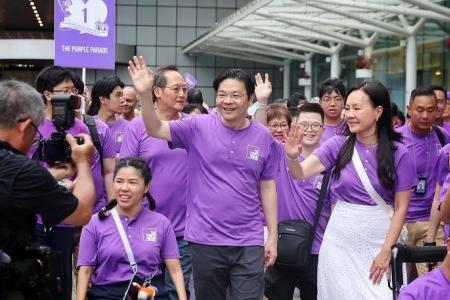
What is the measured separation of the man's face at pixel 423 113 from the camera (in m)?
7.64

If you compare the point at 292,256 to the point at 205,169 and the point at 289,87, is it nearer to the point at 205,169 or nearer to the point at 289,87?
the point at 205,169

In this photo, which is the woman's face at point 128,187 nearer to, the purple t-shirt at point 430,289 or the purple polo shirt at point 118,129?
the purple polo shirt at point 118,129

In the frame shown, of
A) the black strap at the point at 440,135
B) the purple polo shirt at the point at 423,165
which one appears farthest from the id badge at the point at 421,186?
the black strap at the point at 440,135

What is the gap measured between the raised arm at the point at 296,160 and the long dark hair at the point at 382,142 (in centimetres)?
14

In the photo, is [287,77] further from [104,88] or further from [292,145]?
[292,145]

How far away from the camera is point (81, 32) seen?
33.1ft

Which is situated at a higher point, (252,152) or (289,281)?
(252,152)

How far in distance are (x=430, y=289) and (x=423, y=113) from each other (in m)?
3.93

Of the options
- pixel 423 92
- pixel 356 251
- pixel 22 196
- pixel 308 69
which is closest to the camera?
pixel 22 196

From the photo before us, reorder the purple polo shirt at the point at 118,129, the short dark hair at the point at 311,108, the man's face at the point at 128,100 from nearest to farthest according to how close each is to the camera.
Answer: the short dark hair at the point at 311,108 → the purple polo shirt at the point at 118,129 → the man's face at the point at 128,100

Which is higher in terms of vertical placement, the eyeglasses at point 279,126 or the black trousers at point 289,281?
the eyeglasses at point 279,126

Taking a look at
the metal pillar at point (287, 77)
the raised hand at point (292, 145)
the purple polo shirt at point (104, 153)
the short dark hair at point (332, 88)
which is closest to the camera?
the raised hand at point (292, 145)

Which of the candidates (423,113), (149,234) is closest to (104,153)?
(149,234)

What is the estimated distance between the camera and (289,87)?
111 feet
